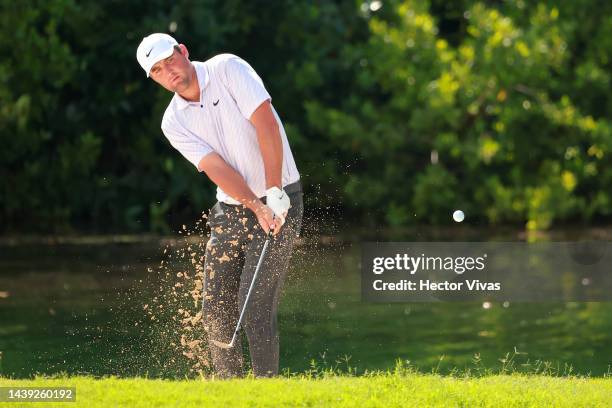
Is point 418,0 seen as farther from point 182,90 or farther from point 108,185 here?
point 182,90

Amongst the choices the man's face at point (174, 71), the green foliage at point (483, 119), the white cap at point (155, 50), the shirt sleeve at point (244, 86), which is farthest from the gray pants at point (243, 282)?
the green foliage at point (483, 119)

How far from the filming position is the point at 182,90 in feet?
24.9

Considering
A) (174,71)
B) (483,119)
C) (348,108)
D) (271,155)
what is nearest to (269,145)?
(271,155)

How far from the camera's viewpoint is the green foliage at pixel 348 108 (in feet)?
70.4

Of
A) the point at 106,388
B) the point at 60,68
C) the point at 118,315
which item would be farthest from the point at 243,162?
the point at 60,68

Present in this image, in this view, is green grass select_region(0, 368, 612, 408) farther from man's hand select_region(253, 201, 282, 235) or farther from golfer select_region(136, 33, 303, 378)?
man's hand select_region(253, 201, 282, 235)

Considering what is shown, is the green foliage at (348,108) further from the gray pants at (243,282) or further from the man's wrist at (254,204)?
the man's wrist at (254,204)

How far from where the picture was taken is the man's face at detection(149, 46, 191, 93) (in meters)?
7.39

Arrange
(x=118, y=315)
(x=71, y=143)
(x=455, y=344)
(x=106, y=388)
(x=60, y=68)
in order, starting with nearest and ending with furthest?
(x=106, y=388) → (x=455, y=344) → (x=118, y=315) → (x=60, y=68) → (x=71, y=143)

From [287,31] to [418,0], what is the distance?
99.6 inches

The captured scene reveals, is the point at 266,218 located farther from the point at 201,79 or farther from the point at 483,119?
the point at 483,119

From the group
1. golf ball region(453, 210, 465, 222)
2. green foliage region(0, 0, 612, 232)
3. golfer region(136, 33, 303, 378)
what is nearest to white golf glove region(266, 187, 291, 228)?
golfer region(136, 33, 303, 378)

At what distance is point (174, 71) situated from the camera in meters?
7.45

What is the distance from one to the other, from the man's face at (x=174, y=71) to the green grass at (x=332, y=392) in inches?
66.5
